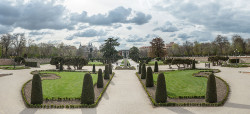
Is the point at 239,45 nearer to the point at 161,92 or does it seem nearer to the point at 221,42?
the point at 221,42

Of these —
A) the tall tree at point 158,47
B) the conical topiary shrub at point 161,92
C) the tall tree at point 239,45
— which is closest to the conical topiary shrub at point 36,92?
the conical topiary shrub at point 161,92

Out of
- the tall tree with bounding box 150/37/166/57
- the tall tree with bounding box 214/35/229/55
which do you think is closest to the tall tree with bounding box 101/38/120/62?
the tall tree with bounding box 150/37/166/57

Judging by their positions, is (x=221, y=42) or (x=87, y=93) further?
(x=221, y=42)

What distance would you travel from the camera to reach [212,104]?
33.4 ft

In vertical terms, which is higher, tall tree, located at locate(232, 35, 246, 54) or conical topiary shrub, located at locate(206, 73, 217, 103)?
tall tree, located at locate(232, 35, 246, 54)

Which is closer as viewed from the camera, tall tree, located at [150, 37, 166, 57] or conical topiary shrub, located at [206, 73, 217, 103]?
conical topiary shrub, located at [206, 73, 217, 103]

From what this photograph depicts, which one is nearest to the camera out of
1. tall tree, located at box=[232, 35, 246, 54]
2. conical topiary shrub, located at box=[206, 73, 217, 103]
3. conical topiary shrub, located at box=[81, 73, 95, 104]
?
conical topiary shrub, located at box=[81, 73, 95, 104]

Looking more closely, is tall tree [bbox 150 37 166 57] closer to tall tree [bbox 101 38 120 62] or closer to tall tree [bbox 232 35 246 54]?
tall tree [bbox 101 38 120 62]

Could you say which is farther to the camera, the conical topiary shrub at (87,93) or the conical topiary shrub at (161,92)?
the conical topiary shrub at (161,92)

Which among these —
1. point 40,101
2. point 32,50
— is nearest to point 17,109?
point 40,101

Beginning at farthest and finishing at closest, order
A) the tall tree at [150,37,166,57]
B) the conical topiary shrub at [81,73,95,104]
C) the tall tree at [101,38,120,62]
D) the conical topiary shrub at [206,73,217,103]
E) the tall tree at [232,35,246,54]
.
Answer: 1. the tall tree at [150,37,166,57]
2. the tall tree at [232,35,246,54]
3. the tall tree at [101,38,120,62]
4. the conical topiary shrub at [206,73,217,103]
5. the conical topiary shrub at [81,73,95,104]

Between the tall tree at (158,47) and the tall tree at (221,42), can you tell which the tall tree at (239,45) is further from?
the tall tree at (158,47)

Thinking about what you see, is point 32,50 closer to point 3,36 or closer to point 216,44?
point 3,36

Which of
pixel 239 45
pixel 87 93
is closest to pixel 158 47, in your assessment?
pixel 239 45
